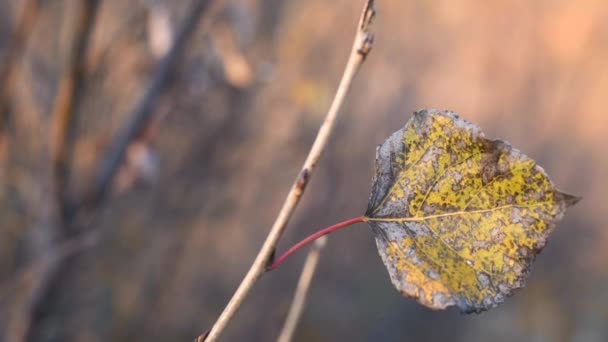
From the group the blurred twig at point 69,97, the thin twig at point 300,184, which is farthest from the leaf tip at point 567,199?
the blurred twig at point 69,97

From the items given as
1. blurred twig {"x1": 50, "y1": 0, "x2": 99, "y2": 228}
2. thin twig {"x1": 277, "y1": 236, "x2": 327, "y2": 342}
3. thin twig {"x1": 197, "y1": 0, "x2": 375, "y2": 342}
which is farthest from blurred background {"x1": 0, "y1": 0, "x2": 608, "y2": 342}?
thin twig {"x1": 197, "y1": 0, "x2": 375, "y2": 342}

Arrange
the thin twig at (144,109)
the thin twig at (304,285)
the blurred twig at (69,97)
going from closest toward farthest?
the thin twig at (304,285)
the blurred twig at (69,97)
the thin twig at (144,109)

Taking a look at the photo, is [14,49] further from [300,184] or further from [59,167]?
[300,184]

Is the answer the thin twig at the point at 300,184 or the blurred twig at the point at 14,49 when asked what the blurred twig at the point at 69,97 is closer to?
the blurred twig at the point at 14,49

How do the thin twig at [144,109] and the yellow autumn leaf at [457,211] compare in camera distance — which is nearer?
the yellow autumn leaf at [457,211]

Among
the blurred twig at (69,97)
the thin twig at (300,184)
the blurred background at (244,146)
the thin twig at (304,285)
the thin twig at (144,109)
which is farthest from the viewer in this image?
the blurred background at (244,146)

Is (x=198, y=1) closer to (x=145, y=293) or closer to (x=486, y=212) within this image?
(x=486, y=212)

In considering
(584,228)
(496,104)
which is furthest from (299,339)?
(584,228)
